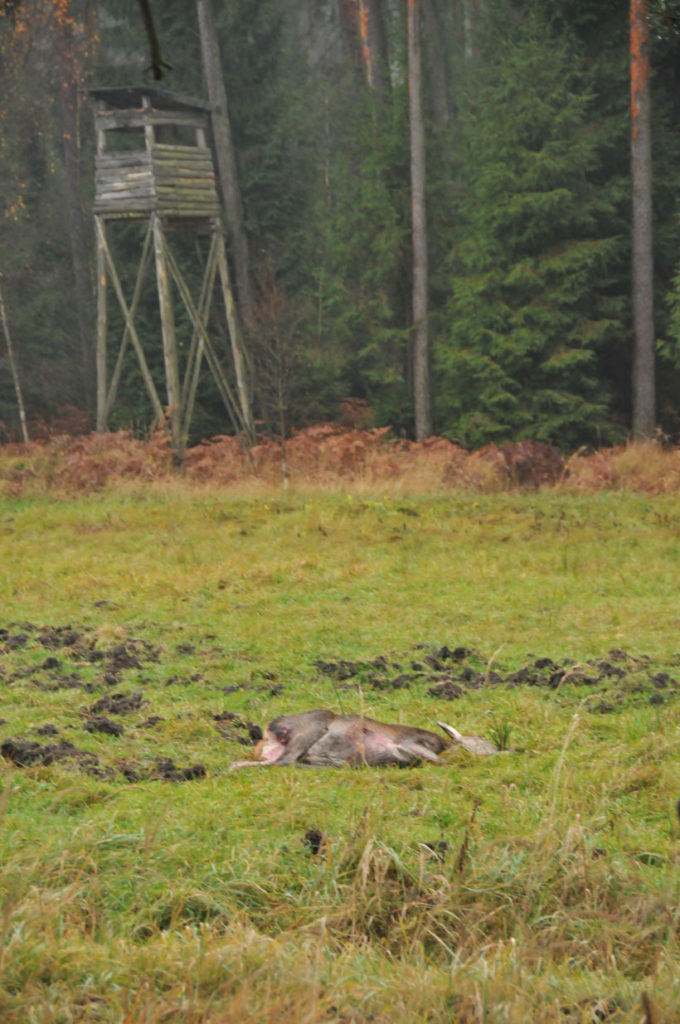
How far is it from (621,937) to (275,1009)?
1.52 m

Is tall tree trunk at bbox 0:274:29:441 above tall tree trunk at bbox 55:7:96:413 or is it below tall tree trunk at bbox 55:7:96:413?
below

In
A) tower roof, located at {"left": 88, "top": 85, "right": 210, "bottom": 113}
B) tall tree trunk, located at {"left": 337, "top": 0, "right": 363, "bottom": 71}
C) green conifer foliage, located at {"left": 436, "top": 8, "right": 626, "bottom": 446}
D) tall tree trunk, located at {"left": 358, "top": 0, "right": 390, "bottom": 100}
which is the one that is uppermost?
tall tree trunk, located at {"left": 337, "top": 0, "right": 363, "bottom": 71}

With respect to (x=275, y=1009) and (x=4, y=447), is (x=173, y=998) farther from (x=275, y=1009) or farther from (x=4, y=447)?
(x=4, y=447)

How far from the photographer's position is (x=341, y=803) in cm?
594

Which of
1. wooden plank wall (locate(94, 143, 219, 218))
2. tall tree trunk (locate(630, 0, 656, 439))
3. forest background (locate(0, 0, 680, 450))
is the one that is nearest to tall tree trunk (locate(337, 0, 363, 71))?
forest background (locate(0, 0, 680, 450))

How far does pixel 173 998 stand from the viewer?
12.5ft

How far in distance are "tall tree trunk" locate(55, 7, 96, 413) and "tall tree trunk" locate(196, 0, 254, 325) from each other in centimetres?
599

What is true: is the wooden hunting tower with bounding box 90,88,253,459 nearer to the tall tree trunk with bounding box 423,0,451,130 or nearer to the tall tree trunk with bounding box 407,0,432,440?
the tall tree trunk with bounding box 407,0,432,440

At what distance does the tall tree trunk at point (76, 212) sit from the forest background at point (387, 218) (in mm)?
70

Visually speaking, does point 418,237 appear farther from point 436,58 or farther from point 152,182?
point 436,58

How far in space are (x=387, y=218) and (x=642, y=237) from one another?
6.80m

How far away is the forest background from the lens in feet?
80.7

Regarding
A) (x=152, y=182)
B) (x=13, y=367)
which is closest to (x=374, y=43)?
(x=152, y=182)

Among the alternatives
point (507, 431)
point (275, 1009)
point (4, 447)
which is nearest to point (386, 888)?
point (275, 1009)
